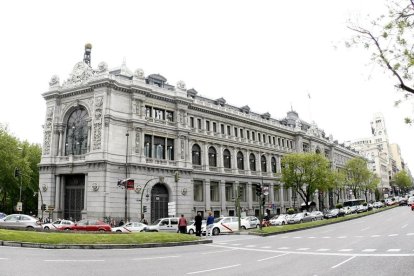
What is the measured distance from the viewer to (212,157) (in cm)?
5688

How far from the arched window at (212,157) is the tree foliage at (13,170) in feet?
88.7

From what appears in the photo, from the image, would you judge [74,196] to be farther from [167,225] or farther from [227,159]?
[227,159]

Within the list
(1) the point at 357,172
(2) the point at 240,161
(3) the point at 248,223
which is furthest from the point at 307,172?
(1) the point at 357,172

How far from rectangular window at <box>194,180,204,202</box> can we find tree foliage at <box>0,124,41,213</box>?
82.0 ft

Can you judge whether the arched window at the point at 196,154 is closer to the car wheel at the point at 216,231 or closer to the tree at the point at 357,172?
the car wheel at the point at 216,231

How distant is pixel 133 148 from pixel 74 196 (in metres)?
9.65

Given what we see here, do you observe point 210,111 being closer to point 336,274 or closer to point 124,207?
point 124,207

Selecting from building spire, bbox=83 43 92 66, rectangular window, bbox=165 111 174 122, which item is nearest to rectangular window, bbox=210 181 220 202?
rectangular window, bbox=165 111 174 122

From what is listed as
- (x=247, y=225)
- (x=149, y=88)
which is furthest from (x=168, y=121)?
(x=247, y=225)

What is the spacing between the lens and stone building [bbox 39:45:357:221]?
4278 cm

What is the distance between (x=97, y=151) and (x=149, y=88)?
10.9 m

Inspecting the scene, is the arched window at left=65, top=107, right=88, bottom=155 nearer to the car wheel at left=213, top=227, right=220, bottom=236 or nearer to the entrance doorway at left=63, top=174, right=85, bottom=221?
the entrance doorway at left=63, top=174, right=85, bottom=221

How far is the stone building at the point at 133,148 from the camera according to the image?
140 feet

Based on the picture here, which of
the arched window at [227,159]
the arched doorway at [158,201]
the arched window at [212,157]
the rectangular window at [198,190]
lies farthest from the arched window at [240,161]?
the arched doorway at [158,201]
